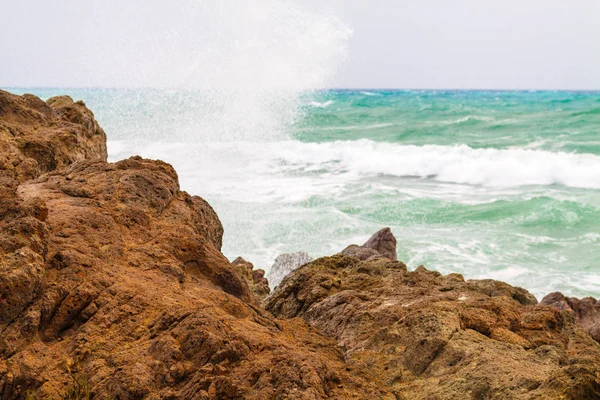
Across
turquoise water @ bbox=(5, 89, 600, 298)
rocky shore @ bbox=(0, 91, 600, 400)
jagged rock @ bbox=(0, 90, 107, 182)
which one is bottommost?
turquoise water @ bbox=(5, 89, 600, 298)

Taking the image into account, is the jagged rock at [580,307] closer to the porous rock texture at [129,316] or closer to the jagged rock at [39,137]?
the porous rock texture at [129,316]

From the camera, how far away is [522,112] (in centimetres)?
4381

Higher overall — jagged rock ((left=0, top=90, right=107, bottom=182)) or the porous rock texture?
jagged rock ((left=0, top=90, right=107, bottom=182))

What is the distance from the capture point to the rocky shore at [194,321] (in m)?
2.75

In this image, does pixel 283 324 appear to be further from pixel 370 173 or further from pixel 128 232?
pixel 370 173

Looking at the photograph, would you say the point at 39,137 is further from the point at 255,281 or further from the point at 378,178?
the point at 378,178

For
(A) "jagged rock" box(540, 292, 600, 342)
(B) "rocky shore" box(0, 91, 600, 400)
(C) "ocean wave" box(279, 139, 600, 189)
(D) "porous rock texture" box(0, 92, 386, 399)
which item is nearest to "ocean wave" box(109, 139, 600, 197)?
(C) "ocean wave" box(279, 139, 600, 189)

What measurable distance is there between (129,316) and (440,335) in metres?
1.62

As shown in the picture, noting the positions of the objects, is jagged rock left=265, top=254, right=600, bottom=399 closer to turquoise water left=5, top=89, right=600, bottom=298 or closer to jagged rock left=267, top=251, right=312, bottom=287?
jagged rock left=267, top=251, right=312, bottom=287

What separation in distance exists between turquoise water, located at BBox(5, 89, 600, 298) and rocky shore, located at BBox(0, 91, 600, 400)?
19.2ft

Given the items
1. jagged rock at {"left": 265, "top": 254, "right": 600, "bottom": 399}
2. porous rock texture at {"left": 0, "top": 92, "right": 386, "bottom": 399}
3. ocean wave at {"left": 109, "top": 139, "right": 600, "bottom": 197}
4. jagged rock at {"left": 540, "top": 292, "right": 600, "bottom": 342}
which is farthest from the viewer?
ocean wave at {"left": 109, "top": 139, "right": 600, "bottom": 197}

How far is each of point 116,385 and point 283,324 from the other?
1.08m

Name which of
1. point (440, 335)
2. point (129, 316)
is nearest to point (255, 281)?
point (440, 335)

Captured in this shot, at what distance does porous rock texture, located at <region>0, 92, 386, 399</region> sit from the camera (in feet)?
8.89
